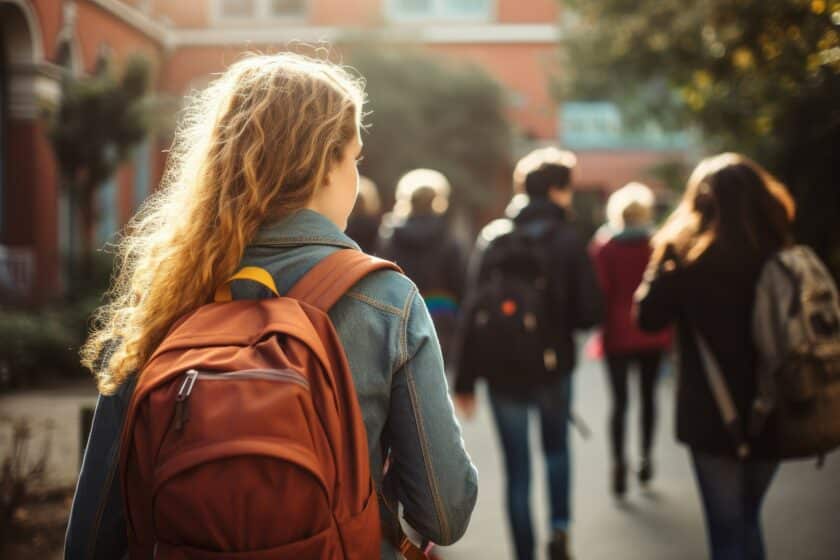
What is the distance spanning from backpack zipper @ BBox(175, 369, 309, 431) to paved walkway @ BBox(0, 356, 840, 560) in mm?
3786

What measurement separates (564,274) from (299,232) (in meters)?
3.28

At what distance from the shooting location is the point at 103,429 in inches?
76.9

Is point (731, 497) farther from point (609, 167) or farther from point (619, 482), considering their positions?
point (609, 167)

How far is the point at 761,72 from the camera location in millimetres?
7148

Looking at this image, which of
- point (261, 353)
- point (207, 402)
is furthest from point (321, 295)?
point (207, 402)

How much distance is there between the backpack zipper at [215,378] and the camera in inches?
63.1

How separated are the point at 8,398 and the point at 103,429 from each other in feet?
21.4

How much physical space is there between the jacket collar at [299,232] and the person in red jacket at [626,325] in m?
5.06

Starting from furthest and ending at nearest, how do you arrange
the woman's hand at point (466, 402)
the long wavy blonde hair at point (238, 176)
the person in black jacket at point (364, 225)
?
1. the person in black jacket at point (364, 225)
2. the woman's hand at point (466, 402)
3. the long wavy blonde hair at point (238, 176)

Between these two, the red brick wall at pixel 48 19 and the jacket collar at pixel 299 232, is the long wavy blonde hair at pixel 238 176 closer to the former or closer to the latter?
the jacket collar at pixel 299 232

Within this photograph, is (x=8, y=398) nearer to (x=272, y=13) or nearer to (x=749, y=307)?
(x=749, y=307)

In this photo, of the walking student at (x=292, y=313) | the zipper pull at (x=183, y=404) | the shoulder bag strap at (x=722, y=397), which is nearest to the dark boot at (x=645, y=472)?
the shoulder bag strap at (x=722, y=397)

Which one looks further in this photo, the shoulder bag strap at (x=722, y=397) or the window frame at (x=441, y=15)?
the window frame at (x=441, y=15)

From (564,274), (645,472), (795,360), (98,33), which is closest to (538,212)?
(564,274)
